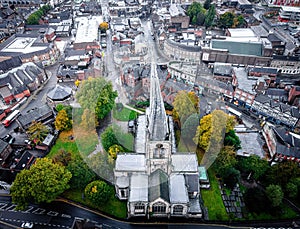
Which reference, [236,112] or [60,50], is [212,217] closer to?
[236,112]

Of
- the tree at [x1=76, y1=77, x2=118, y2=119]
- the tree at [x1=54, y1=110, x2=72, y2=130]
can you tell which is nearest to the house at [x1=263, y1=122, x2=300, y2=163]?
the tree at [x1=76, y1=77, x2=118, y2=119]

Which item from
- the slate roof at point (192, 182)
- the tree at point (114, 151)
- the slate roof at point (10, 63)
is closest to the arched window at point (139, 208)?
the slate roof at point (192, 182)

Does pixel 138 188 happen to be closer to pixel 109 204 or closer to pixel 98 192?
pixel 98 192

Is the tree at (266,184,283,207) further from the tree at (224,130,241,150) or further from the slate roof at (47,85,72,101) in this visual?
the slate roof at (47,85,72,101)

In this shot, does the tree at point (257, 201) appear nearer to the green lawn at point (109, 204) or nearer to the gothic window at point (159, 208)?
the gothic window at point (159, 208)

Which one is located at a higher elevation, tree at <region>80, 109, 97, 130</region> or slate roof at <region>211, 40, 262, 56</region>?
slate roof at <region>211, 40, 262, 56</region>

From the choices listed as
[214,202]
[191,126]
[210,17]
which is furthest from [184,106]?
[210,17]
